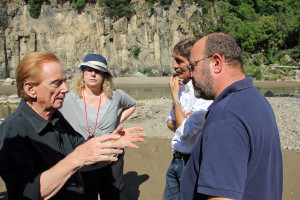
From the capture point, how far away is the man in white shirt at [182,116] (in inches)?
92.9

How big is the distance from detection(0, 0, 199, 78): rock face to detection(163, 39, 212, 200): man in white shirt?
125 ft

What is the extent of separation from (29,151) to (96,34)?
44331mm

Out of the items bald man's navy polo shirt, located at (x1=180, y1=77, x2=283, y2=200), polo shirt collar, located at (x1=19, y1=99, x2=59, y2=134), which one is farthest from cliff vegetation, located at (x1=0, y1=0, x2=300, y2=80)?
polo shirt collar, located at (x1=19, y1=99, x2=59, y2=134)

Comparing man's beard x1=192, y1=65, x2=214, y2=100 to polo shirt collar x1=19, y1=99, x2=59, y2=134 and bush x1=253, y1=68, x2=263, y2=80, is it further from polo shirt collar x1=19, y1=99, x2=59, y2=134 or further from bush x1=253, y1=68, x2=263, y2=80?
bush x1=253, y1=68, x2=263, y2=80

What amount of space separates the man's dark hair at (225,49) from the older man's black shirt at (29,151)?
1.41 m

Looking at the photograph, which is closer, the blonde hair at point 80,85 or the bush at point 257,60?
the blonde hair at point 80,85

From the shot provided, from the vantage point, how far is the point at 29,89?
1.97m

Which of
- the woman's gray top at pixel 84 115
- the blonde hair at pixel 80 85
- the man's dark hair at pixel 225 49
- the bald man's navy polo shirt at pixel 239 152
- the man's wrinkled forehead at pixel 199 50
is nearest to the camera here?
the bald man's navy polo shirt at pixel 239 152

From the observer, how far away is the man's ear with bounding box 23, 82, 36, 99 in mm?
1957

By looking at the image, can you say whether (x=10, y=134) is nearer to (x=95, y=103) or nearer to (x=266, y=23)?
(x=95, y=103)

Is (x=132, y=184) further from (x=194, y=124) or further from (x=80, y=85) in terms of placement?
(x=194, y=124)

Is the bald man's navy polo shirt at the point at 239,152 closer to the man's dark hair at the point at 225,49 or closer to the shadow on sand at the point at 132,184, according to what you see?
the man's dark hair at the point at 225,49

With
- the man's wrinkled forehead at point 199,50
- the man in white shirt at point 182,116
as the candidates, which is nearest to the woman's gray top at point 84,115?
the man in white shirt at point 182,116

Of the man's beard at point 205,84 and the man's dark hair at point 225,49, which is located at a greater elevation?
the man's dark hair at point 225,49
